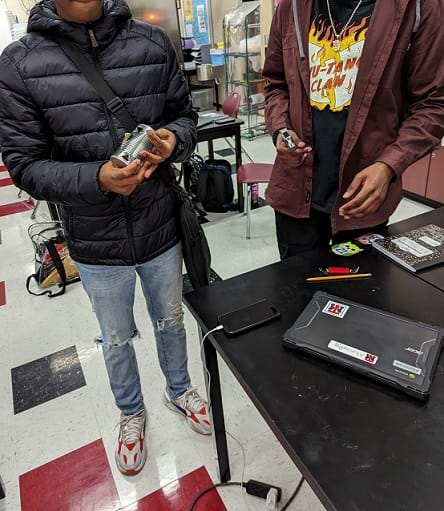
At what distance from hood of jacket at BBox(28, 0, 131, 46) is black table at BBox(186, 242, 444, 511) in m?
0.63

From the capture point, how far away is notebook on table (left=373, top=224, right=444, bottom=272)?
1.00m

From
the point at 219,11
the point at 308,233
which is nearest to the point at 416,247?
the point at 308,233

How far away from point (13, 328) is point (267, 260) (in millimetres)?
1426

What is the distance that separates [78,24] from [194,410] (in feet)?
3.90

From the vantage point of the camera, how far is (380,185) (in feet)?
3.05

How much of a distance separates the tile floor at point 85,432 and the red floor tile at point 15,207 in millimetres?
1497

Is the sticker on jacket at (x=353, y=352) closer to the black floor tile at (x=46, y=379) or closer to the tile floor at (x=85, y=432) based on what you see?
the tile floor at (x=85, y=432)

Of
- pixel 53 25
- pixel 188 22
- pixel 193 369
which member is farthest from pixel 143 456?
pixel 188 22

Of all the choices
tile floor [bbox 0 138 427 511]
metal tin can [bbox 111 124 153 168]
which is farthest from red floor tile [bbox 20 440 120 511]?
metal tin can [bbox 111 124 153 168]

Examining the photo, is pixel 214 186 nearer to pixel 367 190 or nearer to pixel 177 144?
pixel 177 144

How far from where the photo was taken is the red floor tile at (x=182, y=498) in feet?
3.93

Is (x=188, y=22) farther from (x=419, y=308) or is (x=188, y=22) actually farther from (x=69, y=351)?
(x=419, y=308)

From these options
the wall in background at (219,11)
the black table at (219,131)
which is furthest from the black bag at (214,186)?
the wall in background at (219,11)

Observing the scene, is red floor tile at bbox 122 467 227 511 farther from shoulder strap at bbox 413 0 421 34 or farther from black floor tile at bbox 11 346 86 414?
shoulder strap at bbox 413 0 421 34
